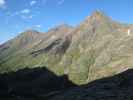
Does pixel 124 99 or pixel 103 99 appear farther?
pixel 103 99

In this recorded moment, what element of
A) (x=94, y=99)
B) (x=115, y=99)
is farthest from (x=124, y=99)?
(x=94, y=99)

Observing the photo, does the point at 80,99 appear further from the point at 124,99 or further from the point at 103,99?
the point at 124,99

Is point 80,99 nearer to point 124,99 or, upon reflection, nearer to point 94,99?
point 94,99

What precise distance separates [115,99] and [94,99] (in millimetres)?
13220

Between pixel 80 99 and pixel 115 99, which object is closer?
pixel 115 99

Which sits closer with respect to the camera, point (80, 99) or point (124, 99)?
point (124, 99)

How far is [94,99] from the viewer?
13938 cm

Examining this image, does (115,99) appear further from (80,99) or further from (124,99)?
(80,99)

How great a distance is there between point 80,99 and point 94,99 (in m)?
7.89

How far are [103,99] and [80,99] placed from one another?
1360 centimetres

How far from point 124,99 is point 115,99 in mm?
7330

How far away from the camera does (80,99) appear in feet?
460

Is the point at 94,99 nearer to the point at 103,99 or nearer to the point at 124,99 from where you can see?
the point at 103,99

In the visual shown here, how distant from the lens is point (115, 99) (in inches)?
5162
